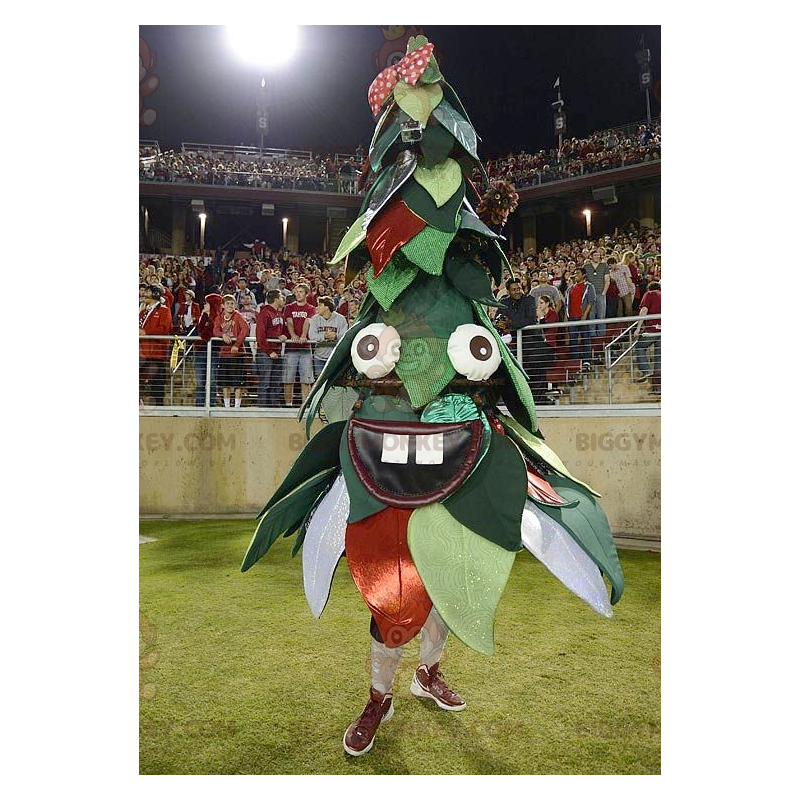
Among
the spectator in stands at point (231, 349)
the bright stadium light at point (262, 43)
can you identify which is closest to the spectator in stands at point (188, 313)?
the spectator in stands at point (231, 349)

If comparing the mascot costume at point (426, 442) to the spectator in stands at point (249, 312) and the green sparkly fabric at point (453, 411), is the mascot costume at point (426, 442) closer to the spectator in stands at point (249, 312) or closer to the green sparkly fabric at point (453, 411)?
the green sparkly fabric at point (453, 411)

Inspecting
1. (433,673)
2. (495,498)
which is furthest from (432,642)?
(495,498)

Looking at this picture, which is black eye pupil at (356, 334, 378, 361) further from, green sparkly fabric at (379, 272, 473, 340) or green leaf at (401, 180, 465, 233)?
green leaf at (401, 180, 465, 233)

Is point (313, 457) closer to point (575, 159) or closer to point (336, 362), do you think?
point (336, 362)

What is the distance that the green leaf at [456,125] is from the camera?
4.82ft

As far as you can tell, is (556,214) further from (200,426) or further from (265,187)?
(200,426)

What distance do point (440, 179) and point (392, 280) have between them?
0.83 feet

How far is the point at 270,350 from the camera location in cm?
329

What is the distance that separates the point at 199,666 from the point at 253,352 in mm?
1830

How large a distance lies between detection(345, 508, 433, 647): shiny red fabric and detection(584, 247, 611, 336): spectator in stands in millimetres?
2446

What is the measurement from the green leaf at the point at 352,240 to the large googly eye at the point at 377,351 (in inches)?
8.5

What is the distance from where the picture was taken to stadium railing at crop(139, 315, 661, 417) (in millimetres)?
2924

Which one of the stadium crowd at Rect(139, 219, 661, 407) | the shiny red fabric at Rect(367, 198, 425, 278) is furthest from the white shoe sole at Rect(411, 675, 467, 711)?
the stadium crowd at Rect(139, 219, 661, 407)

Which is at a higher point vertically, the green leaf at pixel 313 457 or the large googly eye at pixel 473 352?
the large googly eye at pixel 473 352
